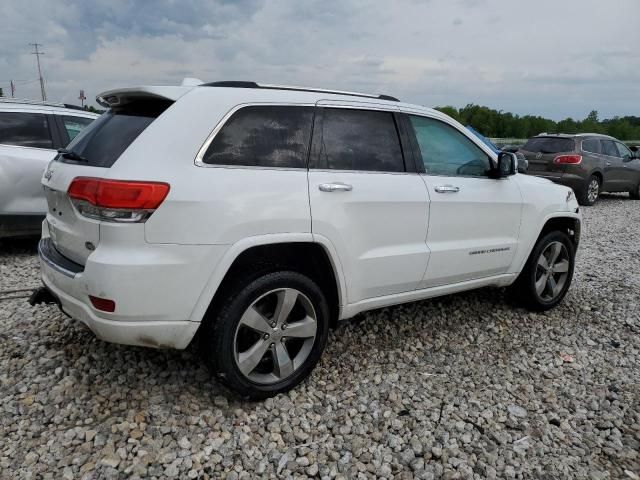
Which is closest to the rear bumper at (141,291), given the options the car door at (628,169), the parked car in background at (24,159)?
the parked car in background at (24,159)

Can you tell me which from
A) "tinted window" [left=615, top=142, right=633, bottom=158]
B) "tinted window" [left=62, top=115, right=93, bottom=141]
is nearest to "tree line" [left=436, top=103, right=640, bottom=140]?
"tinted window" [left=615, top=142, right=633, bottom=158]

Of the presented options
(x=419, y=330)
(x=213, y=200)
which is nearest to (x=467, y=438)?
(x=419, y=330)

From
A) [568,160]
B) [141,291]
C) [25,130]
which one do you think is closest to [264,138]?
[141,291]

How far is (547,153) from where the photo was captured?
1205 centimetres

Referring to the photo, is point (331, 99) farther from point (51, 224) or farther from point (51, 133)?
point (51, 133)

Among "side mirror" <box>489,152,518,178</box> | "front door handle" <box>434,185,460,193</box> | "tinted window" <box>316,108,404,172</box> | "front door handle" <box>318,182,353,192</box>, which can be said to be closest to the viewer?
"front door handle" <box>318,182,353,192</box>

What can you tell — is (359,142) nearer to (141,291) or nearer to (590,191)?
(141,291)

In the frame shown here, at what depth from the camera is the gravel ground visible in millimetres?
2555

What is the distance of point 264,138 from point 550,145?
11.0m

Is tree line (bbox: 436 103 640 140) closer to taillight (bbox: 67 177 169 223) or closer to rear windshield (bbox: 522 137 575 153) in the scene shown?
rear windshield (bbox: 522 137 575 153)

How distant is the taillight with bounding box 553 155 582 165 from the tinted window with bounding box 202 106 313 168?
10.4m

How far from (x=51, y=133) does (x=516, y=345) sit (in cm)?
549

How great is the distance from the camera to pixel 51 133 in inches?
238

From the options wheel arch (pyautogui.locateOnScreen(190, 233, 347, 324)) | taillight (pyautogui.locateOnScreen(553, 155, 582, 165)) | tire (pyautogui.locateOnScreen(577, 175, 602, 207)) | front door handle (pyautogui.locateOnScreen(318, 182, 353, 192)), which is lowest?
tire (pyautogui.locateOnScreen(577, 175, 602, 207))
